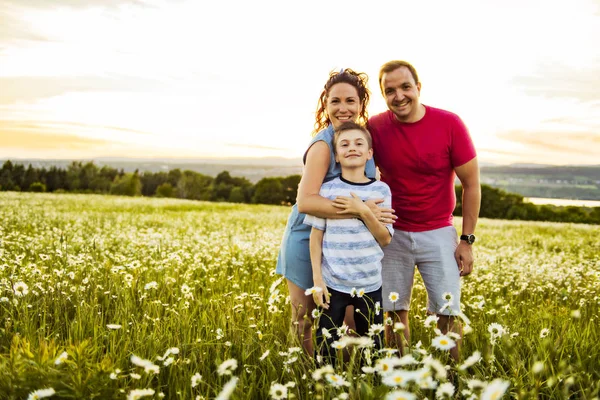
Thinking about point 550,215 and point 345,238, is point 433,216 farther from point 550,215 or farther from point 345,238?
point 550,215

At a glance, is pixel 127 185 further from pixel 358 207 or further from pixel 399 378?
pixel 399 378

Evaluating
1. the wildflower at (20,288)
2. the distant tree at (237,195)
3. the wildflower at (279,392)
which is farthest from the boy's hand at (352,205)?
the distant tree at (237,195)

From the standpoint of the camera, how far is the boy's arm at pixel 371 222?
4.11m

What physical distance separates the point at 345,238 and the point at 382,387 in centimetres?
142

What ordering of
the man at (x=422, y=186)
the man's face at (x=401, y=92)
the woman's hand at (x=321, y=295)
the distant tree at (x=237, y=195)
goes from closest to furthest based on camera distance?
the woman's hand at (x=321, y=295) < the man's face at (x=401, y=92) < the man at (x=422, y=186) < the distant tree at (x=237, y=195)

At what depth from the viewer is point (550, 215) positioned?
207 ft

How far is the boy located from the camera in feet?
13.6

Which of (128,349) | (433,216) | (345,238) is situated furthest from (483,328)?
(128,349)

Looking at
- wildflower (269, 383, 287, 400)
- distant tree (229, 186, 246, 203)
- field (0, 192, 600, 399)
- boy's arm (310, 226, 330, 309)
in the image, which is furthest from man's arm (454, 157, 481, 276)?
distant tree (229, 186, 246, 203)

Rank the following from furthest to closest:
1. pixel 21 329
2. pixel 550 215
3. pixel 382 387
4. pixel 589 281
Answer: pixel 550 215 → pixel 589 281 → pixel 21 329 → pixel 382 387

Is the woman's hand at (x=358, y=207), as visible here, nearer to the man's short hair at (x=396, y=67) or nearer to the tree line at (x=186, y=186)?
the man's short hair at (x=396, y=67)

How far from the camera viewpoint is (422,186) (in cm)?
486

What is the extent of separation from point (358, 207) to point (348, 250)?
1.25ft

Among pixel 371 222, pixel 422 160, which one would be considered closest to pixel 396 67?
pixel 422 160
